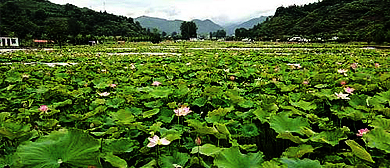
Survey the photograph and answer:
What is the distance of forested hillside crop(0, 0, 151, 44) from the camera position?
36344 mm

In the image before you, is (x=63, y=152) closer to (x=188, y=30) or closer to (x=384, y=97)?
(x=384, y=97)

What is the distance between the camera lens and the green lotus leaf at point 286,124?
1633 millimetres

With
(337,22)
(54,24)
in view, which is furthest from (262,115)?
(337,22)

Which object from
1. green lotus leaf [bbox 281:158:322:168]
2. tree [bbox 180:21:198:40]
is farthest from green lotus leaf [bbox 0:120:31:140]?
tree [bbox 180:21:198:40]

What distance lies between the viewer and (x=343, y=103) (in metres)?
2.28

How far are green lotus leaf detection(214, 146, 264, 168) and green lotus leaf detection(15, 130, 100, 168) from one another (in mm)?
470

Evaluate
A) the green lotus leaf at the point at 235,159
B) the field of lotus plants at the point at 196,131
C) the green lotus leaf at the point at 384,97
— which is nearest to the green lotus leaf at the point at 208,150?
the field of lotus plants at the point at 196,131

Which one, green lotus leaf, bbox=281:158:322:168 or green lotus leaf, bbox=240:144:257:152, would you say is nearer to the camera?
green lotus leaf, bbox=281:158:322:168

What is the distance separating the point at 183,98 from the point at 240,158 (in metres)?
1.44

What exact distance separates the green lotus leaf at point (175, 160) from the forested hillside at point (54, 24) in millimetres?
27173

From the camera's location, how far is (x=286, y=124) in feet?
5.53

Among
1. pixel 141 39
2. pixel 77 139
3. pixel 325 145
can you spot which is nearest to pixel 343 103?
pixel 325 145

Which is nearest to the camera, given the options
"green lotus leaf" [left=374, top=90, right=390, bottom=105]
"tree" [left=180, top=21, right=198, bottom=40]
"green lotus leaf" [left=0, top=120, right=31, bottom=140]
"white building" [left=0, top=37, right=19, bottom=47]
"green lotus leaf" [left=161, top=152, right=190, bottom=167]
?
"green lotus leaf" [left=161, top=152, right=190, bottom=167]

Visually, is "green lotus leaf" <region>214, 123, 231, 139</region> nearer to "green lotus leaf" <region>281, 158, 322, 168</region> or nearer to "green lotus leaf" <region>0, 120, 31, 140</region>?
"green lotus leaf" <region>281, 158, 322, 168</region>
